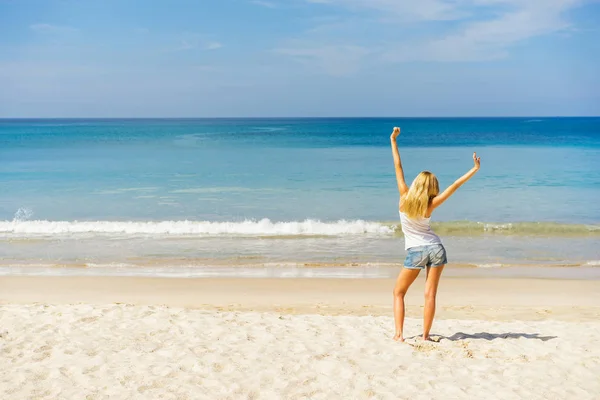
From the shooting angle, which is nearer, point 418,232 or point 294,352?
point 418,232

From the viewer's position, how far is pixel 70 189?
26.2m

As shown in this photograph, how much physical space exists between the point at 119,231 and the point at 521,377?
44.6 feet

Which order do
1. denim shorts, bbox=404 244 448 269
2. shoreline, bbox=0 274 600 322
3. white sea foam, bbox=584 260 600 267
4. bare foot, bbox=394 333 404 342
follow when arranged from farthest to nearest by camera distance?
white sea foam, bbox=584 260 600 267
shoreline, bbox=0 274 600 322
bare foot, bbox=394 333 404 342
denim shorts, bbox=404 244 448 269

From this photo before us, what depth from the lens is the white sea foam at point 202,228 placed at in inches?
660

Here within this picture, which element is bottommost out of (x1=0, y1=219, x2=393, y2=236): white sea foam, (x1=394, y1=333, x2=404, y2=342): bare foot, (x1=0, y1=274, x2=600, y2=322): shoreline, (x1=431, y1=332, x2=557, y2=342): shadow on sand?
(x1=0, y1=219, x2=393, y2=236): white sea foam

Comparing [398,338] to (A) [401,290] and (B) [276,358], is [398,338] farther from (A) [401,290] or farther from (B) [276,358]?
(B) [276,358]

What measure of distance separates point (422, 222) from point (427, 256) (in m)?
0.34

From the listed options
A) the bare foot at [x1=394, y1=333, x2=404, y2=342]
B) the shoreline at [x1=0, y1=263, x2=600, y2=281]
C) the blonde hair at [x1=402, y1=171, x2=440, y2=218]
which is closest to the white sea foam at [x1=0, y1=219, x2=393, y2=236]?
the shoreline at [x1=0, y1=263, x2=600, y2=281]

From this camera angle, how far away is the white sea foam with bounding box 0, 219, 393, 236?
16.8 meters

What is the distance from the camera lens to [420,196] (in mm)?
5672

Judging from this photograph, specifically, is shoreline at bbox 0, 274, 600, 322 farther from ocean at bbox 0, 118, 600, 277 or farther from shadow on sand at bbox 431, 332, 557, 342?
shadow on sand at bbox 431, 332, 557, 342

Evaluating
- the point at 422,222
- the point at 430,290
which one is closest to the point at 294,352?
the point at 430,290

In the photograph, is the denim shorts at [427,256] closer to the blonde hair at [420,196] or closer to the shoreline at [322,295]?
the blonde hair at [420,196]

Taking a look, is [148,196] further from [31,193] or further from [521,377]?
[521,377]
